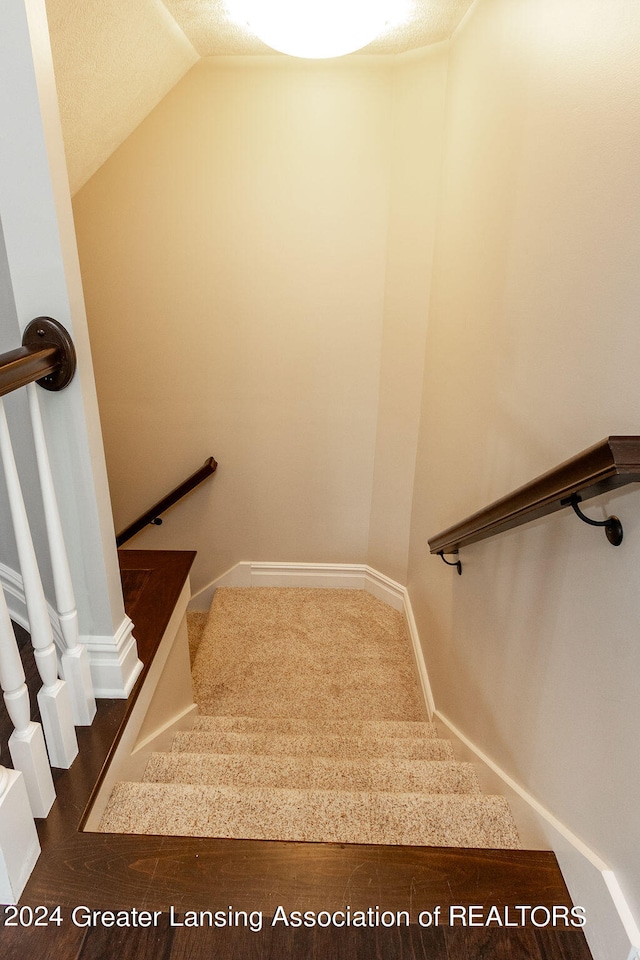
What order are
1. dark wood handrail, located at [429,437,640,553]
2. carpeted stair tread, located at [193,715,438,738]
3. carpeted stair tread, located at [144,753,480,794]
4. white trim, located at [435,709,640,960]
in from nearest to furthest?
dark wood handrail, located at [429,437,640,553] < white trim, located at [435,709,640,960] < carpeted stair tread, located at [144,753,480,794] < carpeted stair tread, located at [193,715,438,738]

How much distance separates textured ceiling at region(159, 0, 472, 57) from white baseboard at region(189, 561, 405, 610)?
262cm

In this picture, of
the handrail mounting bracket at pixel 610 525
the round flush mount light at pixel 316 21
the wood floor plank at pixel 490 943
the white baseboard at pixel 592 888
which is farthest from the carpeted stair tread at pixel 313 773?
the round flush mount light at pixel 316 21

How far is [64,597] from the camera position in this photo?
1.32 m

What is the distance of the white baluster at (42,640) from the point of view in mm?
1061

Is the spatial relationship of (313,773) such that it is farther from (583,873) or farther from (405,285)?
(405,285)

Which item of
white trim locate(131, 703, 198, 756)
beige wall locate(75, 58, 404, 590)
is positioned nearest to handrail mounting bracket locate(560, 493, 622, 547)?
white trim locate(131, 703, 198, 756)

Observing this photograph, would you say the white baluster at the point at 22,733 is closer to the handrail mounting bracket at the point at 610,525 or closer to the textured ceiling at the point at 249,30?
the handrail mounting bracket at the point at 610,525

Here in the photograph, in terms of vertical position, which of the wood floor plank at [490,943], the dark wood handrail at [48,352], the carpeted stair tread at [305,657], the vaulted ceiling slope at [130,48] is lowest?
the carpeted stair tread at [305,657]

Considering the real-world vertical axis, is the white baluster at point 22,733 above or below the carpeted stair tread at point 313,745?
above

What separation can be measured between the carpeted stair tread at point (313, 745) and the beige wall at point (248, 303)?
1521 millimetres

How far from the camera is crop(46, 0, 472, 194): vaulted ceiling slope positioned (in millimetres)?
1714

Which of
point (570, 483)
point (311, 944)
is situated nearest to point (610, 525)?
point (570, 483)

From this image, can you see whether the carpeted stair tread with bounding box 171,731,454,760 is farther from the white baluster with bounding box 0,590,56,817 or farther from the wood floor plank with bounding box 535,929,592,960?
the wood floor plank with bounding box 535,929,592,960

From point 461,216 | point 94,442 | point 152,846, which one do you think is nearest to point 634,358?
point 94,442
